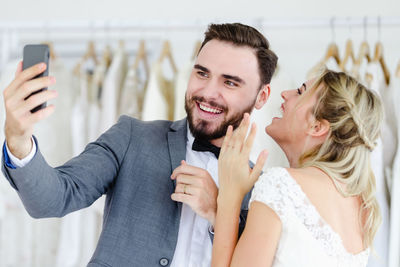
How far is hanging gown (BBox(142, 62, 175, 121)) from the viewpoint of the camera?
2.01 m

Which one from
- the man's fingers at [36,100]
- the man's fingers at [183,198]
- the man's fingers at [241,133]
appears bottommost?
the man's fingers at [183,198]

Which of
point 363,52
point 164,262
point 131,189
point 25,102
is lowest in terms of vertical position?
point 164,262

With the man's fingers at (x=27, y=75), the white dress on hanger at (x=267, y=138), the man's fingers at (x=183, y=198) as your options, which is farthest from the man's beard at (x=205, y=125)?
the man's fingers at (x=27, y=75)

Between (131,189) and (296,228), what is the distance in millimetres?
447

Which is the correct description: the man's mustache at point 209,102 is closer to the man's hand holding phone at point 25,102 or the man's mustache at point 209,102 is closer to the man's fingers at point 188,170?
the man's fingers at point 188,170

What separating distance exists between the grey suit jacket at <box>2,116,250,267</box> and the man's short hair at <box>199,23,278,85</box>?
0.30 meters

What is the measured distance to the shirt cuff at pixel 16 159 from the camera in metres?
1.06

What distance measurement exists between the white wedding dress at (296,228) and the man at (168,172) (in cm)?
17

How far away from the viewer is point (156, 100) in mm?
2020

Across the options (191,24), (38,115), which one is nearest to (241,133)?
(38,115)

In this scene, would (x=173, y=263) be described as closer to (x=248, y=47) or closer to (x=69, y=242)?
(x=248, y=47)

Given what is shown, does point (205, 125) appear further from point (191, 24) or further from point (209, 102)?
point (191, 24)

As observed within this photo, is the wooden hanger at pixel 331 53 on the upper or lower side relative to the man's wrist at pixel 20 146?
lower

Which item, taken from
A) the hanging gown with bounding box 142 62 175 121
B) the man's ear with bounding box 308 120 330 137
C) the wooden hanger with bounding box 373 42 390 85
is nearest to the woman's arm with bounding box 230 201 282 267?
the man's ear with bounding box 308 120 330 137
